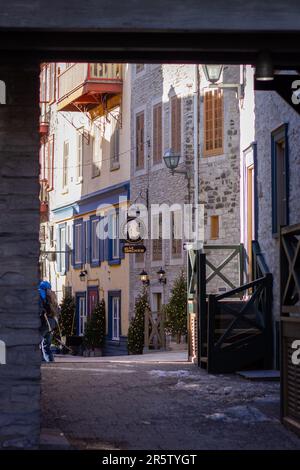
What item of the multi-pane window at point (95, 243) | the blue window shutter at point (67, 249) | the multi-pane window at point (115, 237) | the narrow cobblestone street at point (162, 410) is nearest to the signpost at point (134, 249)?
the multi-pane window at point (115, 237)

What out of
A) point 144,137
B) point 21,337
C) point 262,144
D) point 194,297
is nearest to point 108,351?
point 144,137

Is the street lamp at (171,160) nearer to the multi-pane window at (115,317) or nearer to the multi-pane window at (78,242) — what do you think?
the multi-pane window at (115,317)

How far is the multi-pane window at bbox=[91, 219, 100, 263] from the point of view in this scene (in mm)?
37281

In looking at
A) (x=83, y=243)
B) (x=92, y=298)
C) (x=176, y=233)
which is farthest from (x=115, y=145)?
(x=176, y=233)

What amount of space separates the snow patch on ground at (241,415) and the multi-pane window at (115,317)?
21.9 meters

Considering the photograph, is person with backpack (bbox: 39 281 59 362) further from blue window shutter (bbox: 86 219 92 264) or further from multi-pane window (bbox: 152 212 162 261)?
blue window shutter (bbox: 86 219 92 264)

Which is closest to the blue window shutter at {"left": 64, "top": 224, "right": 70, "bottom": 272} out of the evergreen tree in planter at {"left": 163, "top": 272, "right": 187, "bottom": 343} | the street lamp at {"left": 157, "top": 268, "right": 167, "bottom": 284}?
the street lamp at {"left": 157, "top": 268, "right": 167, "bottom": 284}

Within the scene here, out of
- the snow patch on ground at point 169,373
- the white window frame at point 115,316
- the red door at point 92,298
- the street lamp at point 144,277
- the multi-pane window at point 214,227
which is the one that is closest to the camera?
the snow patch on ground at point 169,373

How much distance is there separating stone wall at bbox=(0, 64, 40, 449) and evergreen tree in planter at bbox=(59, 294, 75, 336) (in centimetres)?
2937

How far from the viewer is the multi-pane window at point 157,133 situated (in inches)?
1255

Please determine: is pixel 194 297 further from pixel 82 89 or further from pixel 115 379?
pixel 82 89

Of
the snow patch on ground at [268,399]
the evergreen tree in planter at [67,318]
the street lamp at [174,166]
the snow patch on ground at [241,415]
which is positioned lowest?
the snow patch on ground at [241,415]

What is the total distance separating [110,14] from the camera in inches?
348

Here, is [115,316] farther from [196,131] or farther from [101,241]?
[196,131]
